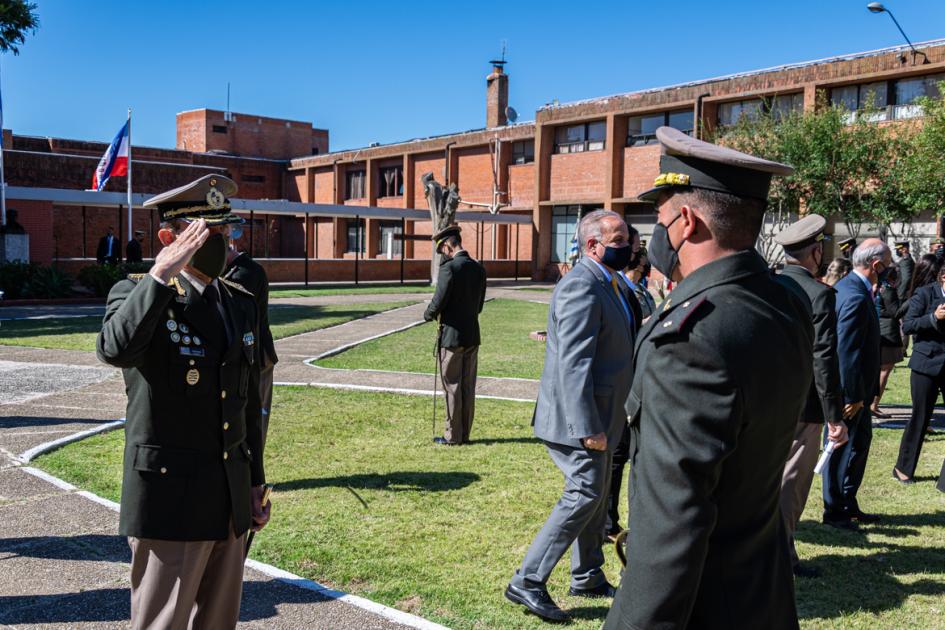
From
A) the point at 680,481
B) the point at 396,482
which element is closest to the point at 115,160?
the point at 396,482

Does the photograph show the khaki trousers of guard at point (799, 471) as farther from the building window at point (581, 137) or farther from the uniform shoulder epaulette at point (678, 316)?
the building window at point (581, 137)

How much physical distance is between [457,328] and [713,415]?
20.4 feet

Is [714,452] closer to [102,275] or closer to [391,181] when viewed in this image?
[102,275]

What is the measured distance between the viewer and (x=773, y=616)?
2.16 m

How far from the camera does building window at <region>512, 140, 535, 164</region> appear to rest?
44250 mm

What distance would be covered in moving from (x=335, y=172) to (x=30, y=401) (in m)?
46.8

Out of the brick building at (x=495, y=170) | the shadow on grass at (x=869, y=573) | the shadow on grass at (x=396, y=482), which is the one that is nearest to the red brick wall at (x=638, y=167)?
the brick building at (x=495, y=170)

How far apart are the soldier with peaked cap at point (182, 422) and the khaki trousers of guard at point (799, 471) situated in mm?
3447

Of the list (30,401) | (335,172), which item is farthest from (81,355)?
(335,172)

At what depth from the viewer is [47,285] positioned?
24.3 meters

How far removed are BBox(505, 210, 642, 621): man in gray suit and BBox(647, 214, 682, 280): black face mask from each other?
2162mm

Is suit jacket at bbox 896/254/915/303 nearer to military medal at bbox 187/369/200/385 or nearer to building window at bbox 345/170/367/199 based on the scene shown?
military medal at bbox 187/369/200/385

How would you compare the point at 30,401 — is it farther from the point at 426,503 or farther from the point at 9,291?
the point at 9,291

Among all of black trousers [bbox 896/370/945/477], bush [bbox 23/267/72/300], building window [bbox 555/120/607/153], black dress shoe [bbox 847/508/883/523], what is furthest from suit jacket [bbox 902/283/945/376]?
building window [bbox 555/120/607/153]
